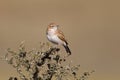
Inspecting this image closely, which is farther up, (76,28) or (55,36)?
(76,28)

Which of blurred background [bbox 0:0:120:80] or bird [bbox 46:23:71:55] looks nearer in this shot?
bird [bbox 46:23:71:55]

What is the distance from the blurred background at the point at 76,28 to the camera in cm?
2756

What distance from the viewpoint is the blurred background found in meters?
27.6

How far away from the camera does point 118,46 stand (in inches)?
1196

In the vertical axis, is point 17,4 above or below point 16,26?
above

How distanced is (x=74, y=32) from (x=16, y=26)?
9.52 feet

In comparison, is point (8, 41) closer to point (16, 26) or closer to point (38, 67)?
point (16, 26)

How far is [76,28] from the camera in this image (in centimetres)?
3459

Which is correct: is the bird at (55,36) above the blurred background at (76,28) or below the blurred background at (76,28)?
below

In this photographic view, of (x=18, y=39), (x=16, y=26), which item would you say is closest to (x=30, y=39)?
(x=18, y=39)

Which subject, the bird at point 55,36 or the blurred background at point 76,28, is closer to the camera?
the bird at point 55,36

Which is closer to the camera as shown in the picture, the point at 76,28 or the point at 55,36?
the point at 55,36

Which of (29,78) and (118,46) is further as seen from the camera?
(118,46)

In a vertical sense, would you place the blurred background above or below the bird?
above
